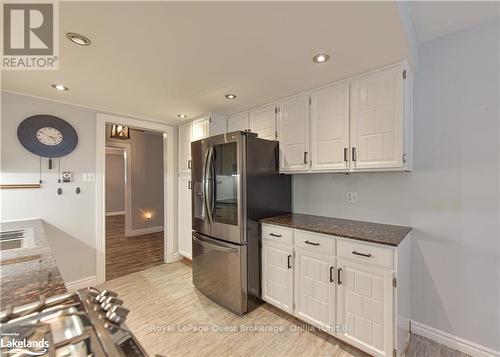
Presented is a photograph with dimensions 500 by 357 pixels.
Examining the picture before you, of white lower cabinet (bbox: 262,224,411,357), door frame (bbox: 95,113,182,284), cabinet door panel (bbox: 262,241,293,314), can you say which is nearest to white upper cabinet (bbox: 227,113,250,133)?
door frame (bbox: 95,113,182,284)

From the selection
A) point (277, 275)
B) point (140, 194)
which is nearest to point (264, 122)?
point (277, 275)

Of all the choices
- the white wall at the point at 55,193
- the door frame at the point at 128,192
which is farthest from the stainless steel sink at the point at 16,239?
the door frame at the point at 128,192

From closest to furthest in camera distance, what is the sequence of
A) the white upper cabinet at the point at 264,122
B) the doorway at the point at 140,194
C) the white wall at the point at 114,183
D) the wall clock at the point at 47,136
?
the wall clock at the point at 47,136 < the white upper cabinet at the point at 264,122 < the doorway at the point at 140,194 < the white wall at the point at 114,183

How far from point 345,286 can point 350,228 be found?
0.48 meters

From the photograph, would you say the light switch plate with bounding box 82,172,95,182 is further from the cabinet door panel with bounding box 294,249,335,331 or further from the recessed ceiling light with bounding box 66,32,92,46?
the cabinet door panel with bounding box 294,249,335,331

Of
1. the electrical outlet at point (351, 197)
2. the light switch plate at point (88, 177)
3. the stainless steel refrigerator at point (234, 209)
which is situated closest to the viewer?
the stainless steel refrigerator at point (234, 209)

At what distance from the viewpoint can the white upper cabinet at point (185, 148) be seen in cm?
344

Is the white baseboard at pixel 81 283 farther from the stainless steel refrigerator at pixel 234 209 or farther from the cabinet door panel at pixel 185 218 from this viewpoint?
the stainless steel refrigerator at pixel 234 209

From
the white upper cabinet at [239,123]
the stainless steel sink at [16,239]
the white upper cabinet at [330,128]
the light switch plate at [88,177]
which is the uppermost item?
the white upper cabinet at [239,123]

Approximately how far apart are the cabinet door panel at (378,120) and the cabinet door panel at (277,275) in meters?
1.08

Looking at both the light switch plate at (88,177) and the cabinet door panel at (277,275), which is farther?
the light switch plate at (88,177)

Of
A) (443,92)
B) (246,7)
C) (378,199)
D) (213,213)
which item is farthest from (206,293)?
(443,92)

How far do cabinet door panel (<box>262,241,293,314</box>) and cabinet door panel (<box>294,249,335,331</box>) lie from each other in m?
0.08

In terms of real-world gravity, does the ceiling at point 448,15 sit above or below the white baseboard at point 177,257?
above
